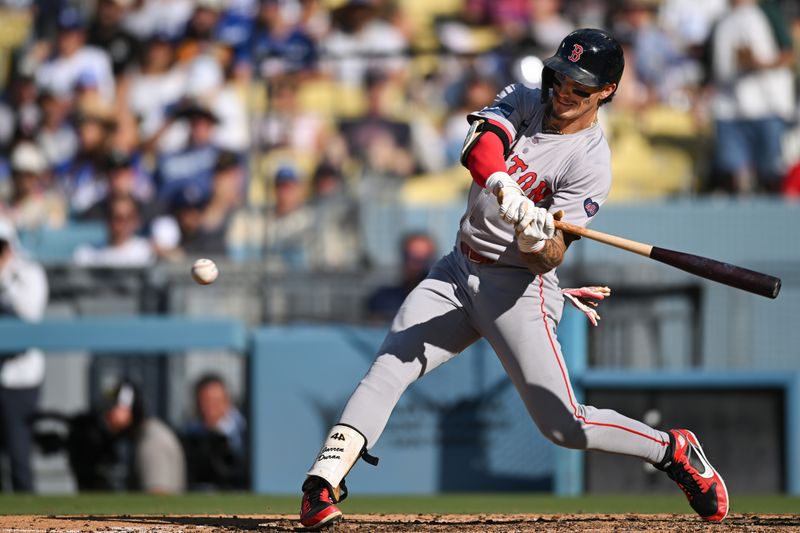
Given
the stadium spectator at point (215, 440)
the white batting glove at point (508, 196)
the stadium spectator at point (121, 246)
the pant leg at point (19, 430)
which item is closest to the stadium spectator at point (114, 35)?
the stadium spectator at point (121, 246)

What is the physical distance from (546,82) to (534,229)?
74 centimetres

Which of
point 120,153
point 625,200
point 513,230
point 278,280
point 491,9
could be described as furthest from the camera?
point 491,9

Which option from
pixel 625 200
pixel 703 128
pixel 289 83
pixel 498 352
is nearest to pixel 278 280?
pixel 289 83

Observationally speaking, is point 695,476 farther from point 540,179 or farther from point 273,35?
point 273,35

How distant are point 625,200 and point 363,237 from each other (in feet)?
7.36

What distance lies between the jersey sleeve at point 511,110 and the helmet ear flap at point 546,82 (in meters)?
0.04

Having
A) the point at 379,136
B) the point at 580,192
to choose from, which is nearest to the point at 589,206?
the point at 580,192

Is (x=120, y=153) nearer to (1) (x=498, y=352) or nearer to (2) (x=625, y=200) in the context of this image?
(2) (x=625, y=200)

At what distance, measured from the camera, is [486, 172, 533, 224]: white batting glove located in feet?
15.5

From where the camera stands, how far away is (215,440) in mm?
9375

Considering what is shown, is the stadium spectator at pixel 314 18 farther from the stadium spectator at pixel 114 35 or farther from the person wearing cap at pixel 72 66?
the person wearing cap at pixel 72 66

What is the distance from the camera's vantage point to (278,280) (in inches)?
382

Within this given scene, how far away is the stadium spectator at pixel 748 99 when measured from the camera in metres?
10.7

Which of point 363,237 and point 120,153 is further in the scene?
point 120,153
